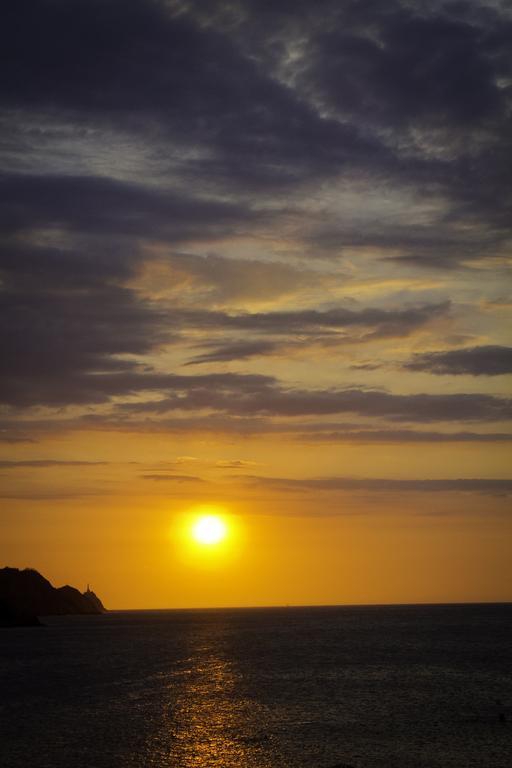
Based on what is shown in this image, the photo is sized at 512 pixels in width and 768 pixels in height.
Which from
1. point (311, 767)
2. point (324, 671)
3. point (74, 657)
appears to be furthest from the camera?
point (74, 657)

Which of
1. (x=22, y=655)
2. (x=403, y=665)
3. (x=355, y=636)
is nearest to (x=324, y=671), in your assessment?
(x=403, y=665)

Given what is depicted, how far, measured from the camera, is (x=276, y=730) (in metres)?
65.8

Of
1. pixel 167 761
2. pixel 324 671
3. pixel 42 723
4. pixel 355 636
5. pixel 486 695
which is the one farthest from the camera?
pixel 355 636

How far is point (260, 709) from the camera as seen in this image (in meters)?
76.9

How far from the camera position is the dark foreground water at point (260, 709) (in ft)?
186

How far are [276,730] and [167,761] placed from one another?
12373mm

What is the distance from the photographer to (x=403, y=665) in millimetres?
116500

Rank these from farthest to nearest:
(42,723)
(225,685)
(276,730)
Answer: (225,685), (42,723), (276,730)

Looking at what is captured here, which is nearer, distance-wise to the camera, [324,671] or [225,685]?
[225,685]

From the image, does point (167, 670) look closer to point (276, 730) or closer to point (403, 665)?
point (403, 665)

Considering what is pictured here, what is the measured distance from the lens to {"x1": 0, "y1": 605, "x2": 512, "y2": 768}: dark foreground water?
5675 centimetres

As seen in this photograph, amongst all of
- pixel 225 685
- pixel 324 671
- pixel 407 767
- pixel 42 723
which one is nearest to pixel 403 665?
pixel 324 671

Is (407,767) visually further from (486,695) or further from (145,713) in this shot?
(486,695)

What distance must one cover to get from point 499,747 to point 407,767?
9.23m
